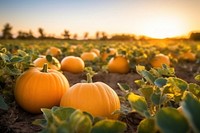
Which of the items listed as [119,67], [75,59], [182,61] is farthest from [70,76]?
[182,61]

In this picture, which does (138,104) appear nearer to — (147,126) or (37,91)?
(147,126)

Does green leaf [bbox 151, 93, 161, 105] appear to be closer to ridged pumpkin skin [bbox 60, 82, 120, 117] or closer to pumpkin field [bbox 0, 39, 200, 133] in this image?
pumpkin field [bbox 0, 39, 200, 133]

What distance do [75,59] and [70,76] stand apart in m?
0.60

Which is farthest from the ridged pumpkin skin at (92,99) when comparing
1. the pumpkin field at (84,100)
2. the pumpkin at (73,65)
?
the pumpkin at (73,65)

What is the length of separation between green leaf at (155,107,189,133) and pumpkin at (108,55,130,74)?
5170 mm

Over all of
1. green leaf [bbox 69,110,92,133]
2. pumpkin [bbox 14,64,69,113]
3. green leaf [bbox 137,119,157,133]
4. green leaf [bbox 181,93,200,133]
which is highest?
green leaf [bbox 181,93,200,133]

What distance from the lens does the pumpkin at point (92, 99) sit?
241cm

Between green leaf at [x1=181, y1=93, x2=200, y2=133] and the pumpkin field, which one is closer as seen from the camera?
green leaf at [x1=181, y1=93, x2=200, y2=133]

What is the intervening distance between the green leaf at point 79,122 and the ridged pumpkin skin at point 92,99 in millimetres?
1006

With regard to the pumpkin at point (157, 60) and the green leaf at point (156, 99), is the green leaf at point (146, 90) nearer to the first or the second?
the green leaf at point (156, 99)

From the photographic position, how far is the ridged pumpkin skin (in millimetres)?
2414

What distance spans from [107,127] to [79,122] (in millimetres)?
196

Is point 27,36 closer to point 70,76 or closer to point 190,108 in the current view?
point 70,76

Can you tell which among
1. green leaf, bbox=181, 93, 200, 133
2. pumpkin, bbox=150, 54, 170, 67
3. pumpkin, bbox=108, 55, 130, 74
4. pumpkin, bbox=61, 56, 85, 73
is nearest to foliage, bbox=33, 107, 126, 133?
green leaf, bbox=181, 93, 200, 133
